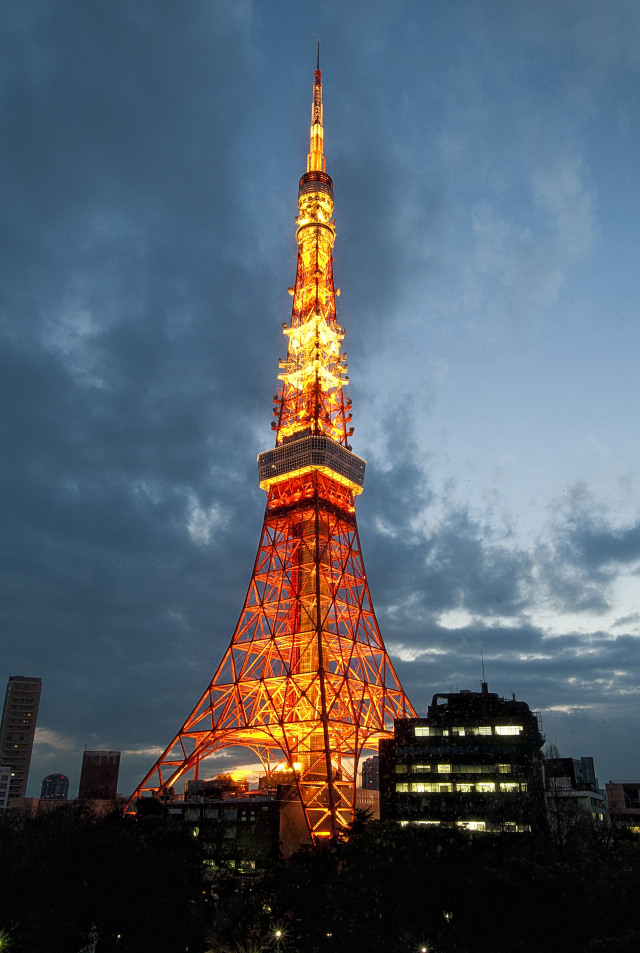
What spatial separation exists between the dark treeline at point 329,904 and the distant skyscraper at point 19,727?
488 ft

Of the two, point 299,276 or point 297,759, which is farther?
point 299,276

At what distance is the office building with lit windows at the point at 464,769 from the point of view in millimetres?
62000

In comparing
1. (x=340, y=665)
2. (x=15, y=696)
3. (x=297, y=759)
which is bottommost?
(x=297, y=759)

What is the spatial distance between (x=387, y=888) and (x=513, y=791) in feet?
124

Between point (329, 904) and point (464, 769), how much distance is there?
130 feet

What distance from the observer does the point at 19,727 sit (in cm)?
17150

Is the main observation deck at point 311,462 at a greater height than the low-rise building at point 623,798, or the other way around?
the main observation deck at point 311,462

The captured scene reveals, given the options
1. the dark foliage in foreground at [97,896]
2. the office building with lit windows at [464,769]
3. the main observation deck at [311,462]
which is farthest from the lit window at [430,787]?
the dark foliage in foreground at [97,896]

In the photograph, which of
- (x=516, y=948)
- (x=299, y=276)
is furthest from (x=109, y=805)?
(x=516, y=948)

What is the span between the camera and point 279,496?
73.2m

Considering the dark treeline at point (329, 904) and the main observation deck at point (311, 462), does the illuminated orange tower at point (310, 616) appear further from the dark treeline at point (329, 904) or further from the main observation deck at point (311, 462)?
the dark treeline at point (329, 904)

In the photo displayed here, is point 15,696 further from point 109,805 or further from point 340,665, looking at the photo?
point 340,665

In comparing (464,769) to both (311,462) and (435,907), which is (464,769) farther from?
(435,907)

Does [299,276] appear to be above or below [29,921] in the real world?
above
